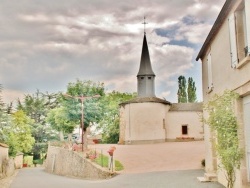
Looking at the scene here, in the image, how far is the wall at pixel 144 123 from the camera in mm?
39844

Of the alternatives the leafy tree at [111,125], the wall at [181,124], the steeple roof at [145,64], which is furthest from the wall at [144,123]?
the leafy tree at [111,125]

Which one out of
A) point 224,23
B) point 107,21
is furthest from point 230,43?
point 107,21

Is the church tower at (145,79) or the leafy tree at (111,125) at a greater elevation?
the church tower at (145,79)

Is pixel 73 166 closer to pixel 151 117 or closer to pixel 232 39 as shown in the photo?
pixel 151 117

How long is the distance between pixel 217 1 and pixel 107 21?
7235 mm

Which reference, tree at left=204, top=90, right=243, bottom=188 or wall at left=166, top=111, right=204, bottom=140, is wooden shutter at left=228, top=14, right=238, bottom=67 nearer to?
tree at left=204, top=90, right=243, bottom=188

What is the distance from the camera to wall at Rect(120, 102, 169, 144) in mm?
39844

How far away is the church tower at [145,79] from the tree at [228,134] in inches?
1268

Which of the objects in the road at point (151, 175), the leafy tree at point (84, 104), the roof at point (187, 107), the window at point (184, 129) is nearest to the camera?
the road at point (151, 175)

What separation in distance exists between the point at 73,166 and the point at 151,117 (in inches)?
650

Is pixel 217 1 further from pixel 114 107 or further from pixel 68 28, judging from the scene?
pixel 114 107

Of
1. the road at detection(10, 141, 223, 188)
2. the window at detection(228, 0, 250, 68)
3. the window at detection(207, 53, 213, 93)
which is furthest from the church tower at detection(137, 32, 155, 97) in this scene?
the window at detection(228, 0, 250, 68)

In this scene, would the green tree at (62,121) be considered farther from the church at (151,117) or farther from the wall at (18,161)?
the wall at (18,161)

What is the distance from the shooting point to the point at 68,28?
19047 millimetres
